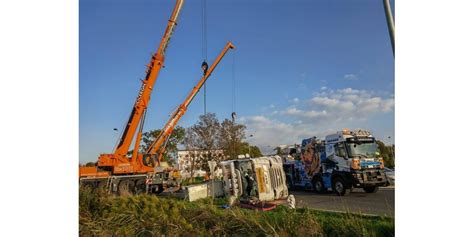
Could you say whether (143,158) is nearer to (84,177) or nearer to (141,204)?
(84,177)

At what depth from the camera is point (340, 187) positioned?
1038cm

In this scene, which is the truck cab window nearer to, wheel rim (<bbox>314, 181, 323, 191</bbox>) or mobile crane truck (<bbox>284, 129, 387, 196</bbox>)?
mobile crane truck (<bbox>284, 129, 387, 196</bbox>)

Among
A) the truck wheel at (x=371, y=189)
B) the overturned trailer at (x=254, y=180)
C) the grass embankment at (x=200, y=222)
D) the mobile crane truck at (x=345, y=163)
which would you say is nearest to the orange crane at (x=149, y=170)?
the overturned trailer at (x=254, y=180)

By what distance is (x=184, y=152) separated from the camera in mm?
22938

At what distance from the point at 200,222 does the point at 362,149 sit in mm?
7137

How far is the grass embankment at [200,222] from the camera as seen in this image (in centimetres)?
379

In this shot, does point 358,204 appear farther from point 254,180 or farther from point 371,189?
point 371,189

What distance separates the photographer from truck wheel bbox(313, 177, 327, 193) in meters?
11.4

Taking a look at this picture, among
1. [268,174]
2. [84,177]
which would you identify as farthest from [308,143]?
[84,177]

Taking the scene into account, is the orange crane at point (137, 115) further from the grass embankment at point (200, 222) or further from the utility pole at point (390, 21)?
the utility pole at point (390, 21)

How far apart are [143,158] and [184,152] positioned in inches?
414

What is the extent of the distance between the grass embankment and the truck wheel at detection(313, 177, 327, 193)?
7.05 meters

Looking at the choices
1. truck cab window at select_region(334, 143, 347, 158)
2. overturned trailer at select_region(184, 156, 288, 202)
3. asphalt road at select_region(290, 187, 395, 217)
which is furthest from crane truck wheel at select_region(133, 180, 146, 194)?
truck cab window at select_region(334, 143, 347, 158)

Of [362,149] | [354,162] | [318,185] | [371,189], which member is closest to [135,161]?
[318,185]
